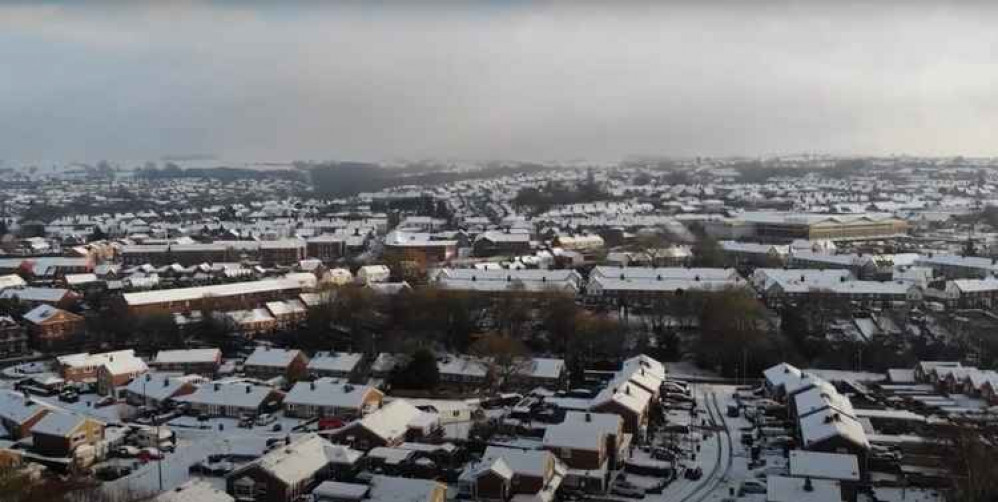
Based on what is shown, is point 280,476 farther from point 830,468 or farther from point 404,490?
point 830,468

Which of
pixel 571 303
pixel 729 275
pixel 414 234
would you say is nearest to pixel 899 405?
pixel 571 303

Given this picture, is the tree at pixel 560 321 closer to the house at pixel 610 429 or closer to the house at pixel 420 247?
the house at pixel 610 429

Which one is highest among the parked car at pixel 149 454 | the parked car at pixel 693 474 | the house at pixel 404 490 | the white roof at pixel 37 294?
the house at pixel 404 490

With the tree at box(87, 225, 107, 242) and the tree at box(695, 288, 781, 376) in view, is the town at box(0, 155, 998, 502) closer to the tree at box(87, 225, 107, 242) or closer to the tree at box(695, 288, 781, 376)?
the tree at box(695, 288, 781, 376)

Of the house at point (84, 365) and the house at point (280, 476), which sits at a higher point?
the house at point (280, 476)

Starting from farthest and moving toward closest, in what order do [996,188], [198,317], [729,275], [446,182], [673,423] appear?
[446,182]
[996,188]
[729,275]
[198,317]
[673,423]

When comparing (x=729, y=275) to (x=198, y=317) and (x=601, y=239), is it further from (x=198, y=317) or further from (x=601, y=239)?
(x=198, y=317)

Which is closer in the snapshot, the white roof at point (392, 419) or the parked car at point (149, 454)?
the parked car at point (149, 454)

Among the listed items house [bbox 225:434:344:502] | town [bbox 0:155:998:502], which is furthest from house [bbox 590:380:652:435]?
house [bbox 225:434:344:502]

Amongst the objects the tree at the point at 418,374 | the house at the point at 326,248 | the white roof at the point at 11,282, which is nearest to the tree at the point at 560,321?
the tree at the point at 418,374
